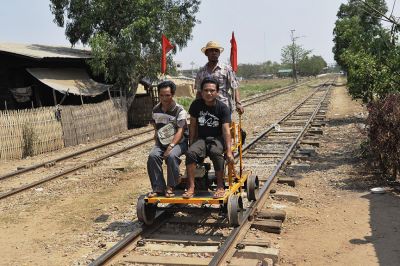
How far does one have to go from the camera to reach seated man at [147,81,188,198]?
620cm

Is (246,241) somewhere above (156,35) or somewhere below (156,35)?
below

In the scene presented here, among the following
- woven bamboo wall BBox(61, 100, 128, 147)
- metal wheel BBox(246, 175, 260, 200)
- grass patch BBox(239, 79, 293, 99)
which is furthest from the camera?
grass patch BBox(239, 79, 293, 99)

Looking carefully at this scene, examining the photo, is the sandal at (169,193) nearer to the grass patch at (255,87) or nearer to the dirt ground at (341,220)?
the dirt ground at (341,220)

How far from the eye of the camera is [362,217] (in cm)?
685

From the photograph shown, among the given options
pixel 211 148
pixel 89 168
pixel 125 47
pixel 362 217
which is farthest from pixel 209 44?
pixel 125 47

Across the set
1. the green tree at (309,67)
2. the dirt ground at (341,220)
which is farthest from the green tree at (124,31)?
the green tree at (309,67)

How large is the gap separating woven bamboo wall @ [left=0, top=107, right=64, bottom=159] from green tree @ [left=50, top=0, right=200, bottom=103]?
484 cm

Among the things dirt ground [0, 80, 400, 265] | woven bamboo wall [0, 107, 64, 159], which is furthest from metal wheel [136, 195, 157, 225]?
woven bamboo wall [0, 107, 64, 159]

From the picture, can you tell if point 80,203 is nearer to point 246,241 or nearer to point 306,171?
point 246,241

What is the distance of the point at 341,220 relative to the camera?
267 inches

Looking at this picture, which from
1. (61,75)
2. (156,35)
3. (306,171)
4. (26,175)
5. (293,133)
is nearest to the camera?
(306,171)

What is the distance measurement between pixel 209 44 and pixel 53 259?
3.52 meters

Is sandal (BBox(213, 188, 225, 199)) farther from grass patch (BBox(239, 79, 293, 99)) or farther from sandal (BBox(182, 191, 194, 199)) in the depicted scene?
grass patch (BBox(239, 79, 293, 99))

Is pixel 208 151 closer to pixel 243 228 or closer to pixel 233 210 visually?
pixel 233 210
